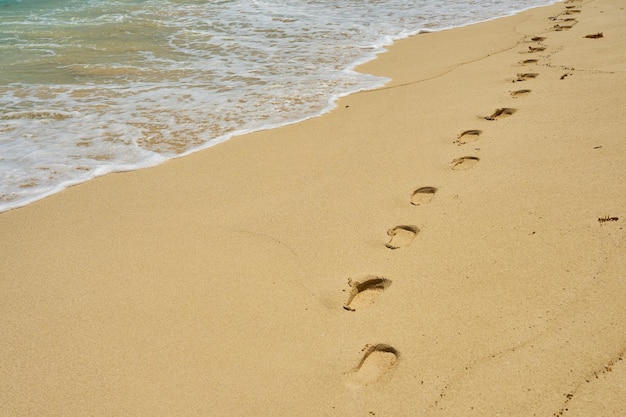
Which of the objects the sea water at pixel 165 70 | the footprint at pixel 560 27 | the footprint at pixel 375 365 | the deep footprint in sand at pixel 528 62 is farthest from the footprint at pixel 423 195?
the footprint at pixel 560 27

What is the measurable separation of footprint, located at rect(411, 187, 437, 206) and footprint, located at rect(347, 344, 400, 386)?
1.17 metres

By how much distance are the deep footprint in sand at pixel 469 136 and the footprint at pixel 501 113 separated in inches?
11.6

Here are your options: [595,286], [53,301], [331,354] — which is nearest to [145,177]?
[53,301]

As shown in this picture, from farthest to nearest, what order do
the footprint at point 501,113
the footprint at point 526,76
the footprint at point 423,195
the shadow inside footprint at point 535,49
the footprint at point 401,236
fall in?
the shadow inside footprint at point 535,49
the footprint at point 526,76
the footprint at point 501,113
the footprint at point 423,195
the footprint at point 401,236

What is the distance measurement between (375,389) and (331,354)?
10.0 inches

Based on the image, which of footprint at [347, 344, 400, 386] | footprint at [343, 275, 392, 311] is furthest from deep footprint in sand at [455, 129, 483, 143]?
footprint at [347, 344, 400, 386]

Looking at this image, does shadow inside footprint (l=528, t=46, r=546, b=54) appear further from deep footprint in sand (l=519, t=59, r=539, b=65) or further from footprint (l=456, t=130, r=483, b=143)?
footprint (l=456, t=130, r=483, b=143)

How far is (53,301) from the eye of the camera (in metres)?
2.67

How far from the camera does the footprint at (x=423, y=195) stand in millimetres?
3120

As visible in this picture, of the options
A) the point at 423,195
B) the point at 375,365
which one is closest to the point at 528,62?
the point at 423,195

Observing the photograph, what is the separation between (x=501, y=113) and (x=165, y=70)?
12.5ft

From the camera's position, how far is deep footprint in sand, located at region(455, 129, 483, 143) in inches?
150

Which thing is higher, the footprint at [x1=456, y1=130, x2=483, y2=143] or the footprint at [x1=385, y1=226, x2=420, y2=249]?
the footprint at [x1=456, y1=130, x2=483, y2=143]

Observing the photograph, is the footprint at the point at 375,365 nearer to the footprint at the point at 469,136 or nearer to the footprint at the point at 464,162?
the footprint at the point at 464,162
